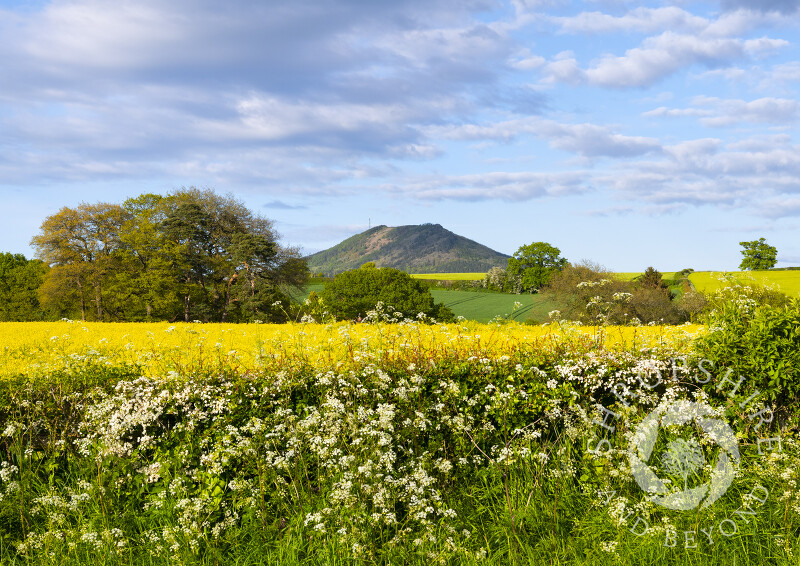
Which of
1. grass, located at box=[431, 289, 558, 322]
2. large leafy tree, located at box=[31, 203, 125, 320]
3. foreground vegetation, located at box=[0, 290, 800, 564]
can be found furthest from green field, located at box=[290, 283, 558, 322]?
→ foreground vegetation, located at box=[0, 290, 800, 564]

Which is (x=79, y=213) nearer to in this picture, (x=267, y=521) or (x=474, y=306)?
(x=474, y=306)

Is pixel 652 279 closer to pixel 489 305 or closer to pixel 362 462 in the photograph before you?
pixel 489 305

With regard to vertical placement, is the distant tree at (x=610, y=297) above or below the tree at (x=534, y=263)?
below

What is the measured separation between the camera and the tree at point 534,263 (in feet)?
239

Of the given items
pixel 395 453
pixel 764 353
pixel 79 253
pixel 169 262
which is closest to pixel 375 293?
pixel 169 262

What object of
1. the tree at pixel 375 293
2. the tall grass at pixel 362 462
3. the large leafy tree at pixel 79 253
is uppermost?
the large leafy tree at pixel 79 253

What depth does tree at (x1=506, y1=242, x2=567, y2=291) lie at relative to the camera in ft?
239

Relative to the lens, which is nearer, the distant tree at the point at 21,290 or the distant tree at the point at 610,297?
the distant tree at the point at 610,297

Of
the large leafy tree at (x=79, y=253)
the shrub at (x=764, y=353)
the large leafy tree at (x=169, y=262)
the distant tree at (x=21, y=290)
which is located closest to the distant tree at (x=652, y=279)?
the large leafy tree at (x=169, y=262)

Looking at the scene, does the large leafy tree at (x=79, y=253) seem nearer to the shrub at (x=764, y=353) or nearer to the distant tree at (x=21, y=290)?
the distant tree at (x=21, y=290)

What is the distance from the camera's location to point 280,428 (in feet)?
18.4

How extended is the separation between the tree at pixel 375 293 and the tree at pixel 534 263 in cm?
3150

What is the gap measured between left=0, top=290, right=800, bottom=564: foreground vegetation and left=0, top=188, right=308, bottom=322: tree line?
32.9 meters

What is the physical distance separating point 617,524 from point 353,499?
2303 millimetres
